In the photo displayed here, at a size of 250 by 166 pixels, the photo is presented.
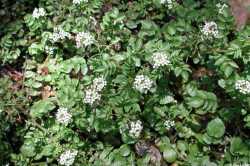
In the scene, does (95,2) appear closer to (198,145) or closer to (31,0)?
(31,0)

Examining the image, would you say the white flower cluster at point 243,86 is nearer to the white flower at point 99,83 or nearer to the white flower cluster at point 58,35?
the white flower at point 99,83

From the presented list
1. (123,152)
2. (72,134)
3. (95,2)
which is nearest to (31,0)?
(95,2)

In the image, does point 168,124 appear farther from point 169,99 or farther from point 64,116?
point 64,116

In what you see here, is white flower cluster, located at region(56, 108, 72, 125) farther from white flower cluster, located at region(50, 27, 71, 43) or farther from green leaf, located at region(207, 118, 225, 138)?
green leaf, located at region(207, 118, 225, 138)

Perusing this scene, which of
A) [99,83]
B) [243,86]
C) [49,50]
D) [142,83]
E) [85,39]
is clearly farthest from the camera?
[49,50]

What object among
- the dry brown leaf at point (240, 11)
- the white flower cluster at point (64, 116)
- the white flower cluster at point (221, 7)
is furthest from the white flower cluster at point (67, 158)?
the dry brown leaf at point (240, 11)

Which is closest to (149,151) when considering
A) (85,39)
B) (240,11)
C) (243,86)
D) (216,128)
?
(216,128)
